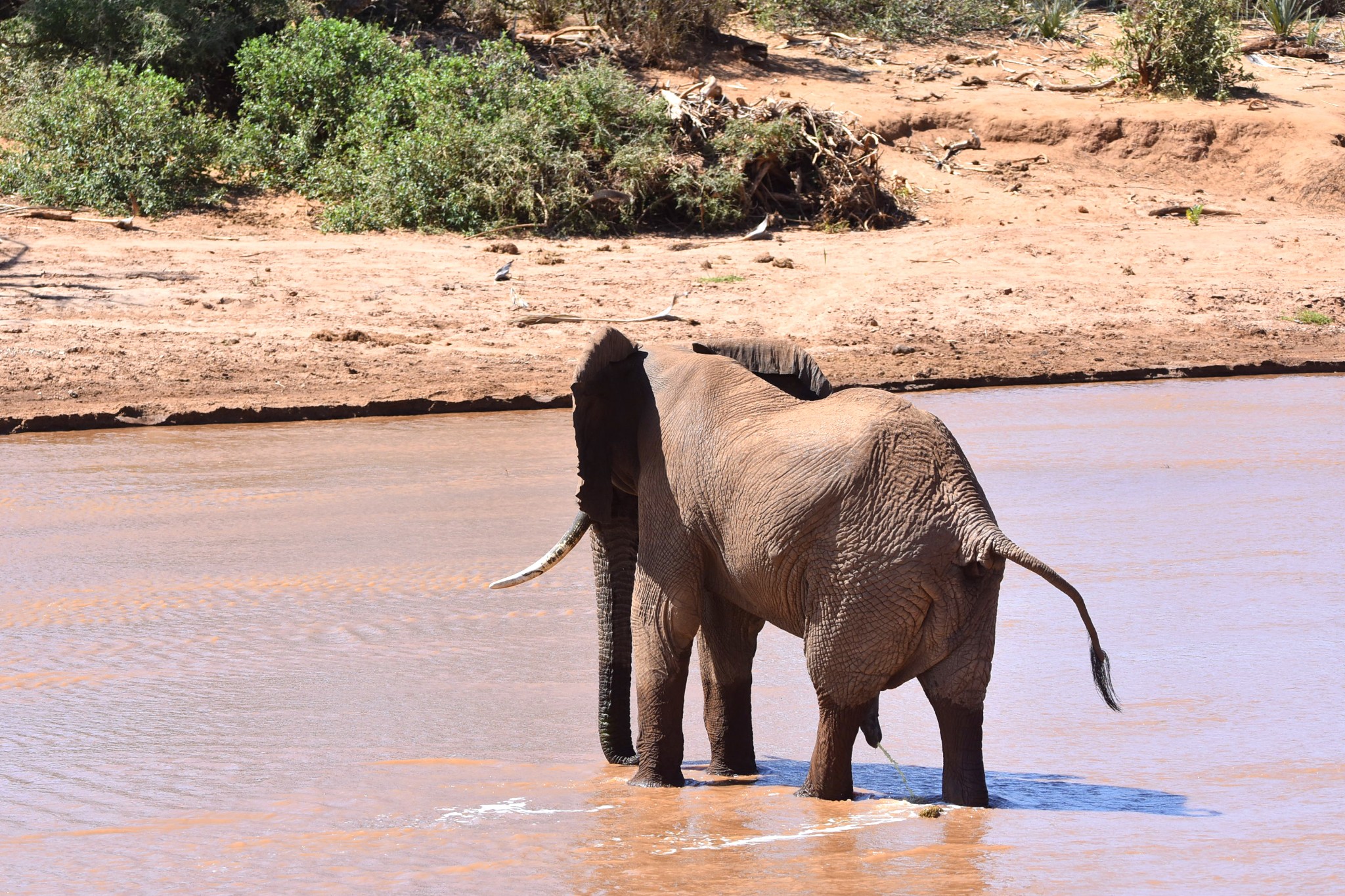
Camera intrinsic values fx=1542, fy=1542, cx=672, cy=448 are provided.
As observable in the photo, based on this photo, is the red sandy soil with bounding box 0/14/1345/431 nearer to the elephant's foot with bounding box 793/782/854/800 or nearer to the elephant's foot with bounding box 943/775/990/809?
the elephant's foot with bounding box 793/782/854/800

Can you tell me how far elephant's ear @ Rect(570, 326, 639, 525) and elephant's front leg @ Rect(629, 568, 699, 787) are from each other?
30 cm

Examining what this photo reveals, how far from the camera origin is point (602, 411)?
424cm

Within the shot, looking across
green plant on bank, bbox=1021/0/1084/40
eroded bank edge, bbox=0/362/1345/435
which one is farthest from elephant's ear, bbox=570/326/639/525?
green plant on bank, bbox=1021/0/1084/40

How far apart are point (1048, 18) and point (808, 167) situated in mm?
7948

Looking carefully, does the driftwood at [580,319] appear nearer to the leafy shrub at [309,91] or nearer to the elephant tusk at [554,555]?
the leafy shrub at [309,91]

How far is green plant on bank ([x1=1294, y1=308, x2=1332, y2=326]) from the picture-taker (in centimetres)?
1316

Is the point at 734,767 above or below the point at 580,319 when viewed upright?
below

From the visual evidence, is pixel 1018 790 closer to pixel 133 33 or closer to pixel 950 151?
pixel 950 151

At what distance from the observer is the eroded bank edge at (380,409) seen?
9656mm

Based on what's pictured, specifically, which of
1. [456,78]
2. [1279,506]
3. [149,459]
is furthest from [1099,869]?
[456,78]

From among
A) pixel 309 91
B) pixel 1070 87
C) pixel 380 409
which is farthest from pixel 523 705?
pixel 1070 87

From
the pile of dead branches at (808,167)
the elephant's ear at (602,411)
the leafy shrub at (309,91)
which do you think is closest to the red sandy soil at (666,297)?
the pile of dead branches at (808,167)

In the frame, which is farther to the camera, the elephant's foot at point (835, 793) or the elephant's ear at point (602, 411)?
the elephant's ear at point (602, 411)

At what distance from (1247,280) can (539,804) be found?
1146cm
